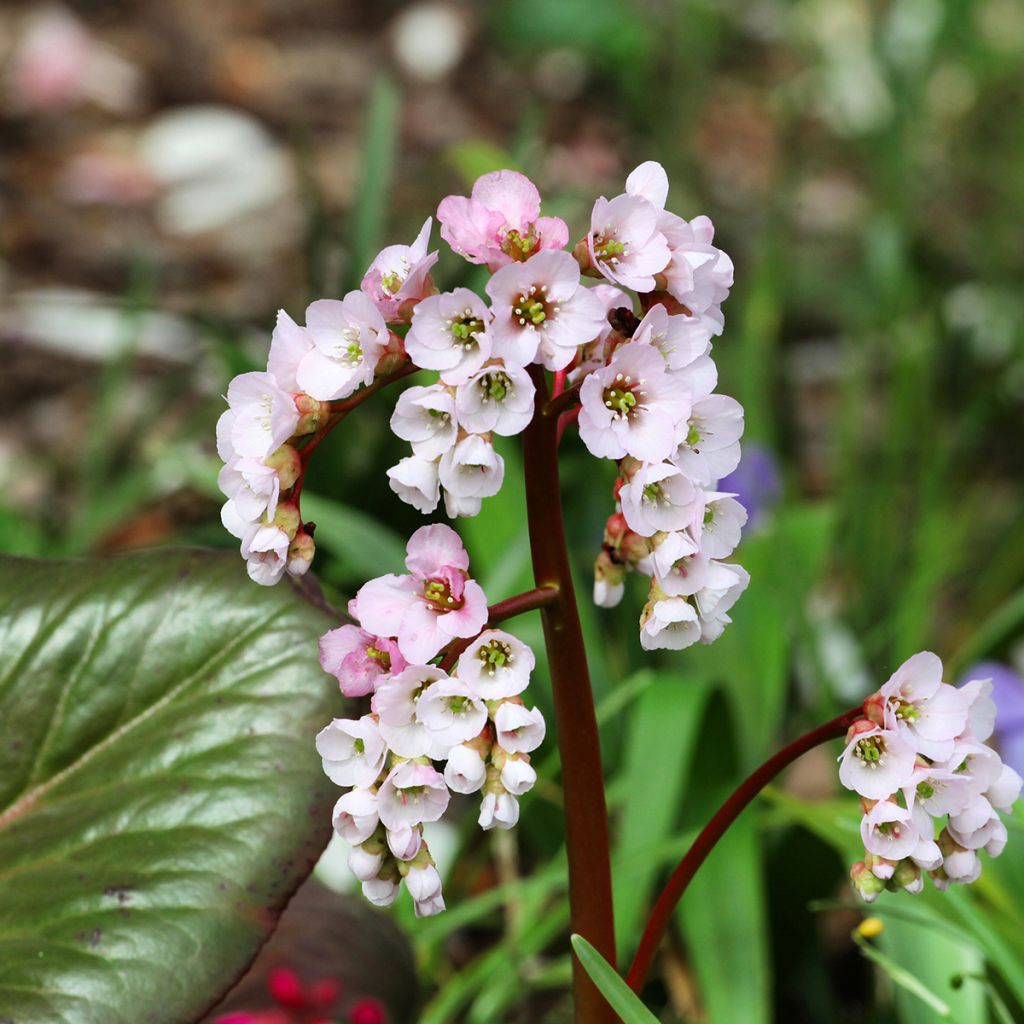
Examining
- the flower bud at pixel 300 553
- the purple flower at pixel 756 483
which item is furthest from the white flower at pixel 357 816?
the purple flower at pixel 756 483

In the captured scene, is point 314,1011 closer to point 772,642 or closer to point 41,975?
point 41,975

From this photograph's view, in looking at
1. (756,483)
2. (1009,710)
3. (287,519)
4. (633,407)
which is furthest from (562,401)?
(756,483)

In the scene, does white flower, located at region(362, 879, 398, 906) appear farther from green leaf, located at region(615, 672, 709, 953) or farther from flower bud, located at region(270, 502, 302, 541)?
green leaf, located at region(615, 672, 709, 953)

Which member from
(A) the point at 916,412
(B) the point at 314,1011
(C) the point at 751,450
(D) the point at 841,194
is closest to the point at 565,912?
(B) the point at 314,1011

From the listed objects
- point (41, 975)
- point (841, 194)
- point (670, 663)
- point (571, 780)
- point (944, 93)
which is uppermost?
point (944, 93)

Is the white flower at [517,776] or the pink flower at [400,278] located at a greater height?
the pink flower at [400,278]

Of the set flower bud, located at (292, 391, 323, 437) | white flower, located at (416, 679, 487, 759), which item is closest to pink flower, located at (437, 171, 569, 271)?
flower bud, located at (292, 391, 323, 437)

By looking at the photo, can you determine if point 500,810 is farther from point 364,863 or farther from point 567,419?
point 567,419

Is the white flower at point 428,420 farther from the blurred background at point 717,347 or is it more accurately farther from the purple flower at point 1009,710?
the purple flower at point 1009,710
